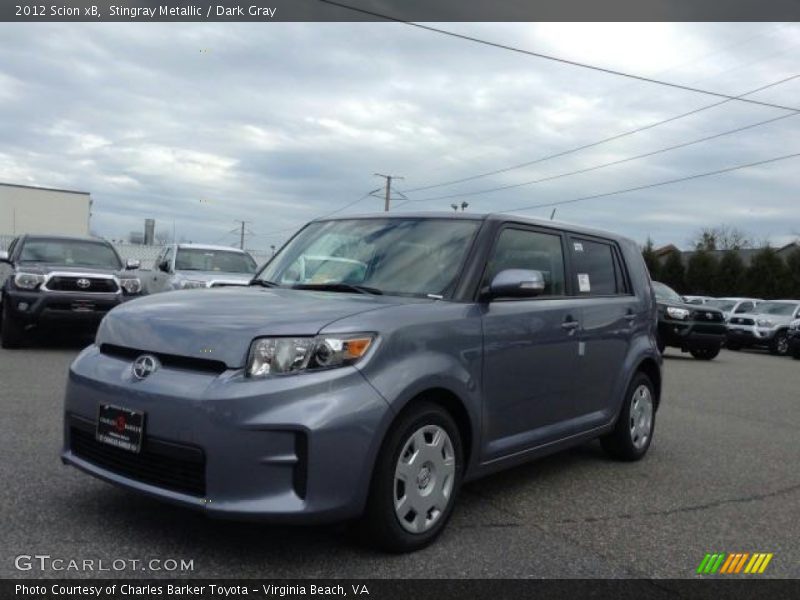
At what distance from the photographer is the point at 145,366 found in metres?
3.61

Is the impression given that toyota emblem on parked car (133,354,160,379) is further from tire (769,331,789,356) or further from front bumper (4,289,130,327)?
tire (769,331,789,356)

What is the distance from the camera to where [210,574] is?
3.33 meters

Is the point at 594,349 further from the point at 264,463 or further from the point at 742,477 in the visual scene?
the point at 264,463

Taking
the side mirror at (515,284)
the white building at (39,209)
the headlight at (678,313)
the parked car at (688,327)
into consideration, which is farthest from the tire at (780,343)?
the white building at (39,209)

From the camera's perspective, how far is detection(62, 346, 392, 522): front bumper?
325cm

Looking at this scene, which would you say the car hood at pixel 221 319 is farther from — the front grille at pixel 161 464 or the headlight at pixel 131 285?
the headlight at pixel 131 285

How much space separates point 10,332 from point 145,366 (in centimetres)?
834


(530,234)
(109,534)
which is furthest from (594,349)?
(109,534)

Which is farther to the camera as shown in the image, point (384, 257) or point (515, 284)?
point (384, 257)

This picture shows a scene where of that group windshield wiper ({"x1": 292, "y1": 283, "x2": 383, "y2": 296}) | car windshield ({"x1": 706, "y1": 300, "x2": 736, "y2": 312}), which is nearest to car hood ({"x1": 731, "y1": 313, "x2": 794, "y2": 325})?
car windshield ({"x1": 706, "y1": 300, "x2": 736, "y2": 312})

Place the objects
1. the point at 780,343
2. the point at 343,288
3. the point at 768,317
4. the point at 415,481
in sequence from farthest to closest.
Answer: the point at 768,317 → the point at 780,343 → the point at 343,288 → the point at 415,481

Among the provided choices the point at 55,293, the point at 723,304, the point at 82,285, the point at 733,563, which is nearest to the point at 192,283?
the point at 82,285

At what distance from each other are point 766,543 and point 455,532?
68.7 inches

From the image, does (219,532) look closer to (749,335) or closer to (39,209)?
(749,335)
